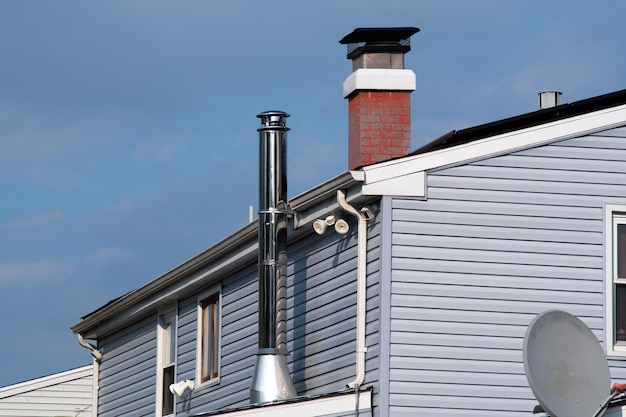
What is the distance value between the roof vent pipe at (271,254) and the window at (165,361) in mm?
5188

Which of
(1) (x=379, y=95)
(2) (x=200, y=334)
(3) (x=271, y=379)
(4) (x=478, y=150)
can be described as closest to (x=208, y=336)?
(2) (x=200, y=334)

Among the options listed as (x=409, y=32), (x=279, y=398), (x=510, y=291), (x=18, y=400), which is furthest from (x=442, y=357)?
(x=18, y=400)

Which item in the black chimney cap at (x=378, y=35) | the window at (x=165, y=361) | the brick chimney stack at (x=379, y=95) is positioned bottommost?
the window at (x=165, y=361)

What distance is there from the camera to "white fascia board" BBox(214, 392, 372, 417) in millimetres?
15672

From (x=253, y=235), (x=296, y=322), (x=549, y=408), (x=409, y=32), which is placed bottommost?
(x=549, y=408)

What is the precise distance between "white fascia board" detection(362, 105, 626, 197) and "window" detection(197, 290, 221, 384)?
5.60 meters

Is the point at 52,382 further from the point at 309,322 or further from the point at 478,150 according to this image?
the point at 478,150

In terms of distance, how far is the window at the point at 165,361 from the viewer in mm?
22547

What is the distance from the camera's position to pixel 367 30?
18.4m

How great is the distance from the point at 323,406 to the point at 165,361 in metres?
7.30

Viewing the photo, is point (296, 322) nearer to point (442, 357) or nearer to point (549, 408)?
point (442, 357)

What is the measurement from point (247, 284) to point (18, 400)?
17.4 m

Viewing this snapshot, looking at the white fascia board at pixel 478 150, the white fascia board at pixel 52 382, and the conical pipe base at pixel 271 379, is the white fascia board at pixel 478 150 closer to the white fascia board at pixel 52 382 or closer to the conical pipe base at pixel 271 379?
the conical pipe base at pixel 271 379

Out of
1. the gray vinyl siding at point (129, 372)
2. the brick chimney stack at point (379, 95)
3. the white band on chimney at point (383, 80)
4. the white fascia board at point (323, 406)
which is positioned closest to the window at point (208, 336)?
the gray vinyl siding at point (129, 372)
